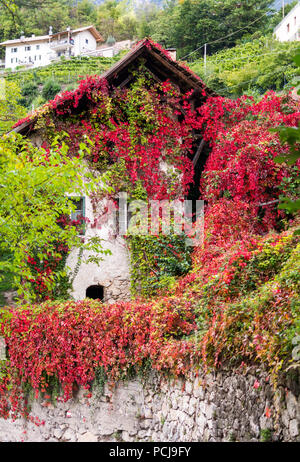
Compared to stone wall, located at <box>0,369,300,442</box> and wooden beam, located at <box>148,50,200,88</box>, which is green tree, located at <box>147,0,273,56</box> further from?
stone wall, located at <box>0,369,300,442</box>

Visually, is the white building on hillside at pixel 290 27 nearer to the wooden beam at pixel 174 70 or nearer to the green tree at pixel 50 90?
the green tree at pixel 50 90

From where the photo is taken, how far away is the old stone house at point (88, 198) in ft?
45.9

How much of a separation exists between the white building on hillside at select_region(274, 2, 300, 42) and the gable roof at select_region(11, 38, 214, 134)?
27400mm

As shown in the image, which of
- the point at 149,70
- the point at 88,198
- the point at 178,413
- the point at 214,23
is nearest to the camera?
the point at 178,413

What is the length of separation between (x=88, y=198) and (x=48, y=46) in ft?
250

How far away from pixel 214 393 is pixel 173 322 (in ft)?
6.97

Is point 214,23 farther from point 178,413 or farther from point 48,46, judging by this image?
point 178,413

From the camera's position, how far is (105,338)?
981 centimetres

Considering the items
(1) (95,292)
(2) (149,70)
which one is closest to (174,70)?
(2) (149,70)

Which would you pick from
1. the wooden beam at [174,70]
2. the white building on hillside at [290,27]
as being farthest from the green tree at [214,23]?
the wooden beam at [174,70]

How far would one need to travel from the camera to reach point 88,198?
14352mm
